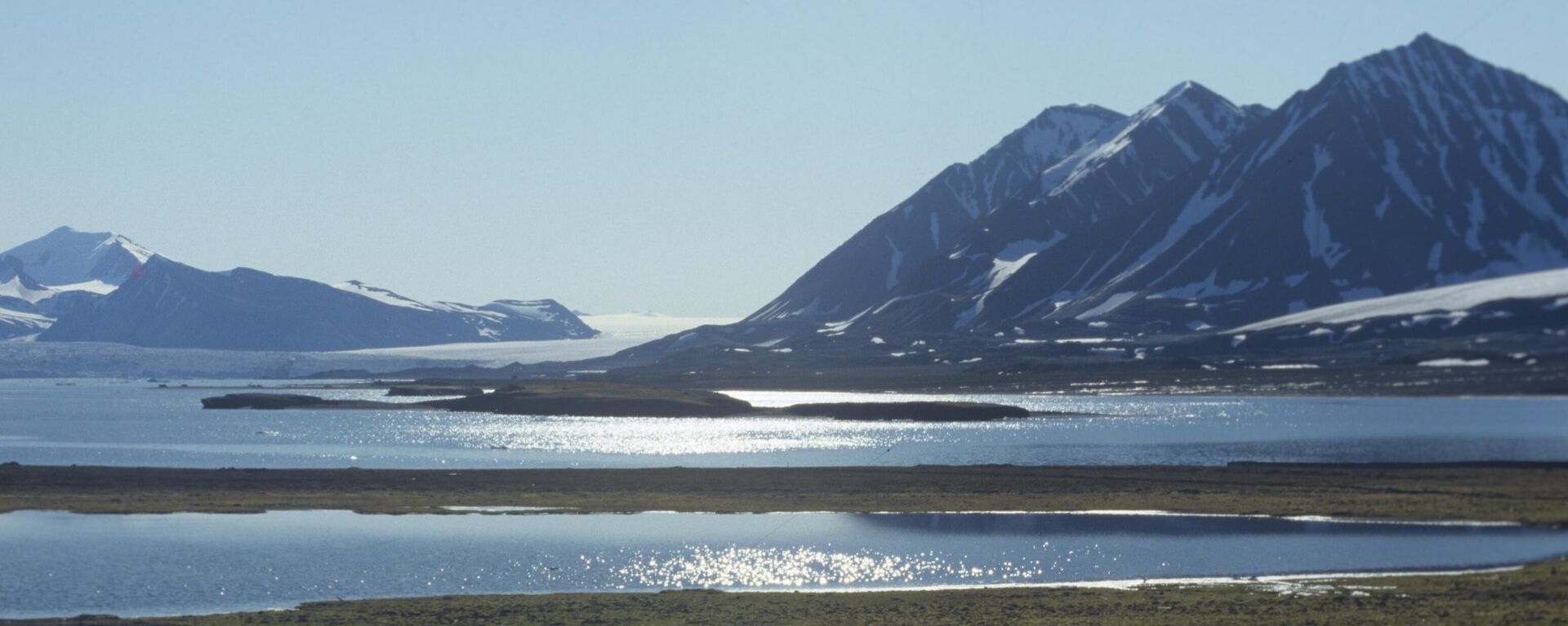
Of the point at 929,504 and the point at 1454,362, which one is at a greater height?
the point at 1454,362

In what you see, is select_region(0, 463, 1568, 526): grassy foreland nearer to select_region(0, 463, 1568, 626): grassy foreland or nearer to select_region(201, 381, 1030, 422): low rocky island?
select_region(0, 463, 1568, 626): grassy foreland

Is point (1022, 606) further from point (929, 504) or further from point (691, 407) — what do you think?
point (691, 407)

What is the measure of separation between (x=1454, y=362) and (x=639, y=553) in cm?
8783

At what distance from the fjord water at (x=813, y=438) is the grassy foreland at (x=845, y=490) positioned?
21.0ft

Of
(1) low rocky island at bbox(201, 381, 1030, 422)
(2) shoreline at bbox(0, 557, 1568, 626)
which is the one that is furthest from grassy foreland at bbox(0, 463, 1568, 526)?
(1) low rocky island at bbox(201, 381, 1030, 422)

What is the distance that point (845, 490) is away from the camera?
251 ft

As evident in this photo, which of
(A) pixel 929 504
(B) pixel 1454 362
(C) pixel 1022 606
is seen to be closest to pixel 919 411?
(B) pixel 1454 362

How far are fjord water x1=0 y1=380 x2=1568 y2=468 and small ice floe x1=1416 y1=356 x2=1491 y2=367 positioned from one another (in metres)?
3.15

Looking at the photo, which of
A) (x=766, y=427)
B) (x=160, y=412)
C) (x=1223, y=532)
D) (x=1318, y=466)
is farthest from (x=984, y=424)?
(x=160, y=412)

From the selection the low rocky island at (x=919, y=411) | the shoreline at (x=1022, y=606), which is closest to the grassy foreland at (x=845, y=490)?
the shoreline at (x=1022, y=606)

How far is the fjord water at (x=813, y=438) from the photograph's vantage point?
9562cm

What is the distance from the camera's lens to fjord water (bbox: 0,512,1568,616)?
4675 cm

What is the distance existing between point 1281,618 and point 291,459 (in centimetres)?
7776

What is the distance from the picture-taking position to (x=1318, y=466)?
281 feet
